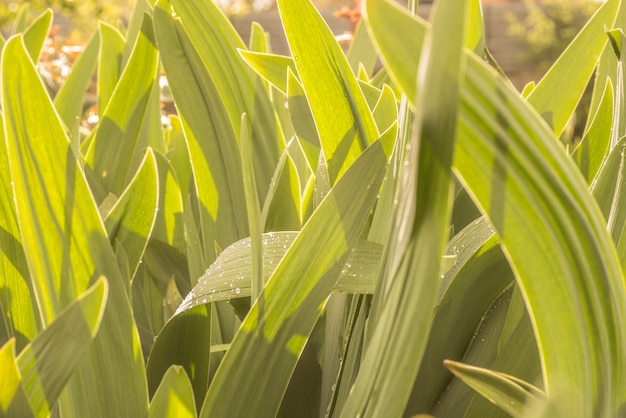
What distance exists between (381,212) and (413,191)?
0.56 ft

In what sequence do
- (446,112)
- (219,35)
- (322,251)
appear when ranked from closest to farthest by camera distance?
1. (446,112)
2. (322,251)
3. (219,35)

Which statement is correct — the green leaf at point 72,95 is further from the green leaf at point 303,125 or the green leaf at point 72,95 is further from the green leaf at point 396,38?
the green leaf at point 396,38

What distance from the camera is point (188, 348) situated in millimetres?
358

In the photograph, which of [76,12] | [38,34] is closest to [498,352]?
[38,34]

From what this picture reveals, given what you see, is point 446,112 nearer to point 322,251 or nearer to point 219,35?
point 322,251

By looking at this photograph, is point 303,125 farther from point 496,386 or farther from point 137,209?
point 496,386

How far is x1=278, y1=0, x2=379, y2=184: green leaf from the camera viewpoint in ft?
1.26

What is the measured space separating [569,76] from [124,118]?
30 cm

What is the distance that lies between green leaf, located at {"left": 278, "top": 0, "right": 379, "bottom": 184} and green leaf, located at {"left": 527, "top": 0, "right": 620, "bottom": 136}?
104mm

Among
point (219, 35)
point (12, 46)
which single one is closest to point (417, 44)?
point (12, 46)

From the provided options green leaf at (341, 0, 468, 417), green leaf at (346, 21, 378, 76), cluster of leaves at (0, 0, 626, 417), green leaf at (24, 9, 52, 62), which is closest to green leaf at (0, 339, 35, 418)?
cluster of leaves at (0, 0, 626, 417)

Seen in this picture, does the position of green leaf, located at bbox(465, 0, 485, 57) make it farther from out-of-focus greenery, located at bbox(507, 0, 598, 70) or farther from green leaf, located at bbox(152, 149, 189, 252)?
out-of-focus greenery, located at bbox(507, 0, 598, 70)

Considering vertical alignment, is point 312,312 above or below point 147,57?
below

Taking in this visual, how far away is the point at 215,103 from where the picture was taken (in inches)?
18.8
